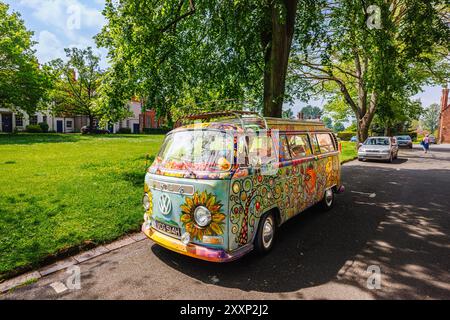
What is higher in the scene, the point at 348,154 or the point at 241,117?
the point at 241,117

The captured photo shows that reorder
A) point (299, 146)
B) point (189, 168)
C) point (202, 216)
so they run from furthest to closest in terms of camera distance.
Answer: point (299, 146) < point (189, 168) < point (202, 216)

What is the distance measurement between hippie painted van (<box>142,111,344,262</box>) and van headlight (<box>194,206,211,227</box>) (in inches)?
0.5

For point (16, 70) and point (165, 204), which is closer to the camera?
point (165, 204)

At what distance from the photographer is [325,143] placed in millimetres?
6445

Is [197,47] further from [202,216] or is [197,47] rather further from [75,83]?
[75,83]

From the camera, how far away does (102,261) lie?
4145mm

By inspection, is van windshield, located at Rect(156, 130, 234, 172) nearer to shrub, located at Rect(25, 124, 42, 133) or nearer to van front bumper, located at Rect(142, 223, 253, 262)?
van front bumper, located at Rect(142, 223, 253, 262)

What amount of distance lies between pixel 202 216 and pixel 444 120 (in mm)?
67713

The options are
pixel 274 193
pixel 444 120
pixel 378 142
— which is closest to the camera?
pixel 274 193

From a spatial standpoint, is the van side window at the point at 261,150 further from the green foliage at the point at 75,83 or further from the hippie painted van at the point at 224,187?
the green foliage at the point at 75,83

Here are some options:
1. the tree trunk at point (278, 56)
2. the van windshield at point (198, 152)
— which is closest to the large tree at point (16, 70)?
the tree trunk at point (278, 56)

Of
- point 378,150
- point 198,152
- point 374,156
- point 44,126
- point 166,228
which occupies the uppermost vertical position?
point 44,126

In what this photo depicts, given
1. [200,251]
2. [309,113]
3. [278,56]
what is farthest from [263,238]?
[309,113]
